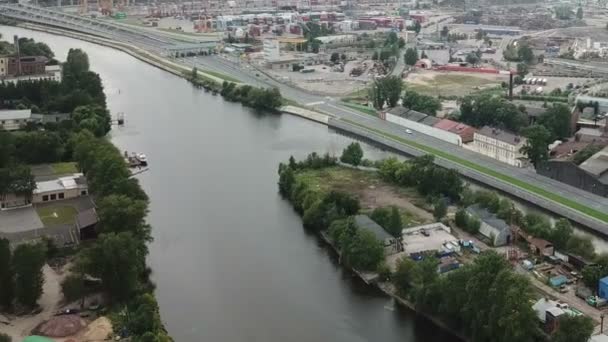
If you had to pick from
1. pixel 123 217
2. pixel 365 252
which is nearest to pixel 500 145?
pixel 365 252

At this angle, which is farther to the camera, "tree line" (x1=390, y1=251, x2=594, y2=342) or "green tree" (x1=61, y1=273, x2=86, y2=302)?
"green tree" (x1=61, y1=273, x2=86, y2=302)

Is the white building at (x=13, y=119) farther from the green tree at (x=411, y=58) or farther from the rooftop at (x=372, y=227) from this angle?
the green tree at (x=411, y=58)

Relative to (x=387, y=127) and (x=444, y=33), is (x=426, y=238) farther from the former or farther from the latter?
(x=444, y=33)

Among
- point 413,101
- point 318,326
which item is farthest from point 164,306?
point 413,101

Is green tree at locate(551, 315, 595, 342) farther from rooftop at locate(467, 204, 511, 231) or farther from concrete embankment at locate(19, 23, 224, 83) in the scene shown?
concrete embankment at locate(19, 23, 224, 83)

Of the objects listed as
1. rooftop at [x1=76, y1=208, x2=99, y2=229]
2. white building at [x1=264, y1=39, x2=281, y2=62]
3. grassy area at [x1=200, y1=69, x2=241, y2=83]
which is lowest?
rooftop at [x1=76, y1=208, x2=99, y2=229]

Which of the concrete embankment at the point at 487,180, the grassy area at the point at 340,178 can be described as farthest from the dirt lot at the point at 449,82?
the grassy area at the point at 340,178

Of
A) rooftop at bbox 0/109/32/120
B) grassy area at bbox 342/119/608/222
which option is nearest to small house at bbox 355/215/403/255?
grassy area at bbox 342/119/608/222
